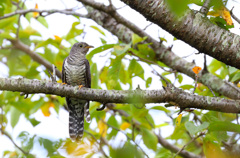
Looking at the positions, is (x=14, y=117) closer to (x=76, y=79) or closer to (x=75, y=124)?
(x=75, y=124)

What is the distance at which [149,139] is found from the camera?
360 centimetres

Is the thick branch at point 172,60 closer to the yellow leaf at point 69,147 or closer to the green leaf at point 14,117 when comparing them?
the green leaf at point 14,117

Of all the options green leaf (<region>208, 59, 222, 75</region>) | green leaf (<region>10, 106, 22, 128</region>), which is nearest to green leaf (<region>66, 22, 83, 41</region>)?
green leaf (<region>10, 106, 22, 128</region>)

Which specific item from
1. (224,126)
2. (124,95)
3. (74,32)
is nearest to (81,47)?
(74,32)

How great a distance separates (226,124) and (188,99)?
706 mm

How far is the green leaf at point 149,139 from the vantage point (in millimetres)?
3518

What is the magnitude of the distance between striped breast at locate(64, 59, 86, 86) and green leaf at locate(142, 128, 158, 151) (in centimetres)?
127

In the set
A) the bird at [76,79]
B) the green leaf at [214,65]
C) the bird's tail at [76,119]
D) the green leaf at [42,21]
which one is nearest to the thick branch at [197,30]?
the green leaf at [214,65]

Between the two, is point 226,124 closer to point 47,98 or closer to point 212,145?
point 212,145

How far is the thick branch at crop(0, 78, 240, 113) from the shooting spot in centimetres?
232

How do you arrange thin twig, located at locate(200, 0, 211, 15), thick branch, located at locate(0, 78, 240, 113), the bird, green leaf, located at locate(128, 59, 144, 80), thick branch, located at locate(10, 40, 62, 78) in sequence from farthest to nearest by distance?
thick branch, located at locate(10, 40, 62, 78)
the bird
green leaf, located at locate(128, 59, 144, 80)
thick branch, located at locate(0, 78, 240, 113)
thin twig, located at locate(200, 0, 211, 15)

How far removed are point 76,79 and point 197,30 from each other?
259 centimetres

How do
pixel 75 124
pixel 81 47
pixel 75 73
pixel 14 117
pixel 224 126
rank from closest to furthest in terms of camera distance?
pixel 224 126, pixel 14 117, pixel 75 73, pixel 75 124, pixel 81 47

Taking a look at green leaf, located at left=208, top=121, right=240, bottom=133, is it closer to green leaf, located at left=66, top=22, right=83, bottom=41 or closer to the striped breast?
green leaf, located at left=66, top=22, right=83, bottom=41
